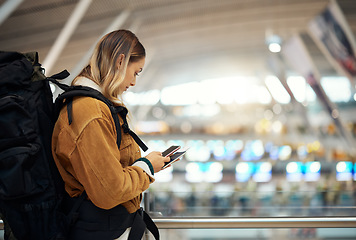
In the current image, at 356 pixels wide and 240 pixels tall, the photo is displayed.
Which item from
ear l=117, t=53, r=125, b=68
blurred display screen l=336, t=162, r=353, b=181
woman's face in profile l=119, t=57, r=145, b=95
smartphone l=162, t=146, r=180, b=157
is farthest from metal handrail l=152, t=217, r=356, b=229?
blurred display screen l=336, t=162, r=353, b=181

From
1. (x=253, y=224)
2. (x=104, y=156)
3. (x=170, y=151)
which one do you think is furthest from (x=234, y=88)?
(x=104, y=156)

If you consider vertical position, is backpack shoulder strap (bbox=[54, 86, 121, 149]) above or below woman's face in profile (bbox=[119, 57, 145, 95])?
below

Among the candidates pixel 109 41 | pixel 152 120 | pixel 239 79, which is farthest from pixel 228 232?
pixel 152 120

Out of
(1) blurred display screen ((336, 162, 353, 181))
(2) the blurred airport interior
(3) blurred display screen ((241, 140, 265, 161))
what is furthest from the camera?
(3) blurred display screen ((241, 140, 265, 161))

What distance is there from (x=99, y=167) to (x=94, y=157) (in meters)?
0.04

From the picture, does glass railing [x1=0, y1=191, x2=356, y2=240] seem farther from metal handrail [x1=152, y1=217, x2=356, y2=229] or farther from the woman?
the woman

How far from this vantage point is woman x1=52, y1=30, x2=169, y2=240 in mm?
1495

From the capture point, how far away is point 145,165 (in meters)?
1.66

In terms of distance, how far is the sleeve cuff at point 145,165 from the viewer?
165 centimetres

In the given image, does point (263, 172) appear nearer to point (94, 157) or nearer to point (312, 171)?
point (312, 171)

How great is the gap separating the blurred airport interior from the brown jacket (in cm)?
36

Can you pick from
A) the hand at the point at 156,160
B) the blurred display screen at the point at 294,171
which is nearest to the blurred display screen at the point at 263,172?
the blurred display screen at the point at 294,171

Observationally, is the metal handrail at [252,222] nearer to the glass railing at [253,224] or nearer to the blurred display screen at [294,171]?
the glass railing at [253,224]

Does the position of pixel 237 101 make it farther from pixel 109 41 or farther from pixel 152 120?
pixel 109 41
